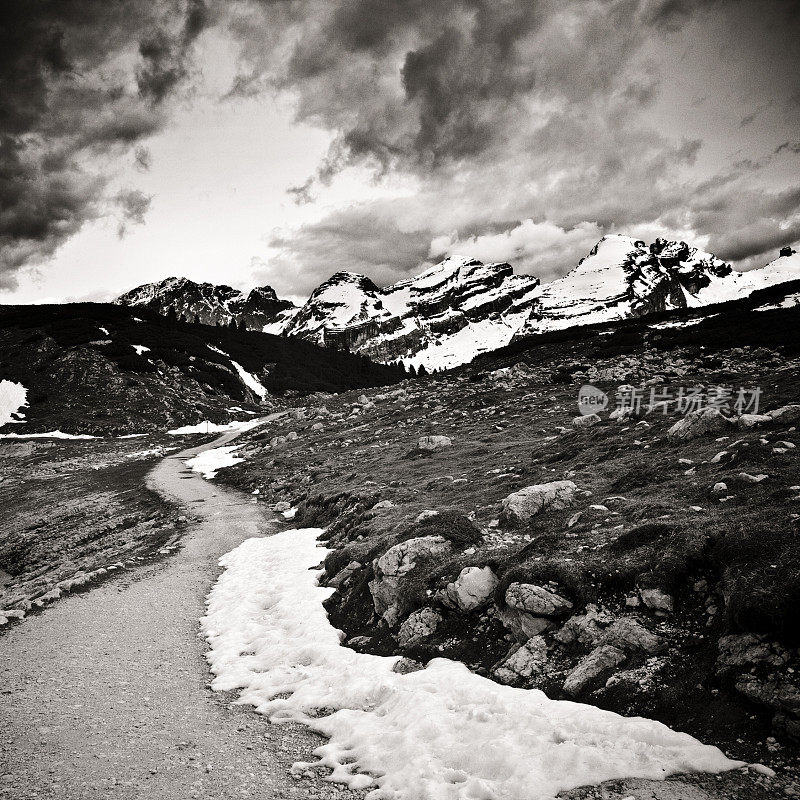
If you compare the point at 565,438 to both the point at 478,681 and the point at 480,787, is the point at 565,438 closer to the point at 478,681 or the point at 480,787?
the point at 478,681

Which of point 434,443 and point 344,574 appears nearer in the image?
point 344,574

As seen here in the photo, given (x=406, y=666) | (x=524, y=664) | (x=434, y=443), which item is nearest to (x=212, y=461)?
(x=434, y=443)

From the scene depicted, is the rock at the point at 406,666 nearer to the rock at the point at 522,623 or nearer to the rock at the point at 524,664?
the rock at the point at 524,664

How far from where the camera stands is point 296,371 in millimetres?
133250

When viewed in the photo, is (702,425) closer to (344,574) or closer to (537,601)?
(537,601)

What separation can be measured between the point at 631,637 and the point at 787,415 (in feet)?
47.0

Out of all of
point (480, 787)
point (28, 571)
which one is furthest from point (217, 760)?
point (28, 571)

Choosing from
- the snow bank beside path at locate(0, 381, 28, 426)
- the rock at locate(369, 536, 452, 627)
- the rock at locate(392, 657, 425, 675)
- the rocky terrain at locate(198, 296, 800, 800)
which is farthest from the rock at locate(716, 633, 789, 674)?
the snow bank beside path at locate(0, 381, 28, 426)

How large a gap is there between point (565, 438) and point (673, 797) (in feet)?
71.8

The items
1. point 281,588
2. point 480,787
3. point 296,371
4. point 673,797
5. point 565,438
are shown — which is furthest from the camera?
point 296,371

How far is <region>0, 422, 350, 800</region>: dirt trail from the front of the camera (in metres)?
7.10

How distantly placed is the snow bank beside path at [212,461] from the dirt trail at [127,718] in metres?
29.0

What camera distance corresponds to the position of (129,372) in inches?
3452

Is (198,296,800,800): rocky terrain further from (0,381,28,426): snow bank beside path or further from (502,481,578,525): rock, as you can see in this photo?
(0,381,28,426): snow bank beside path
